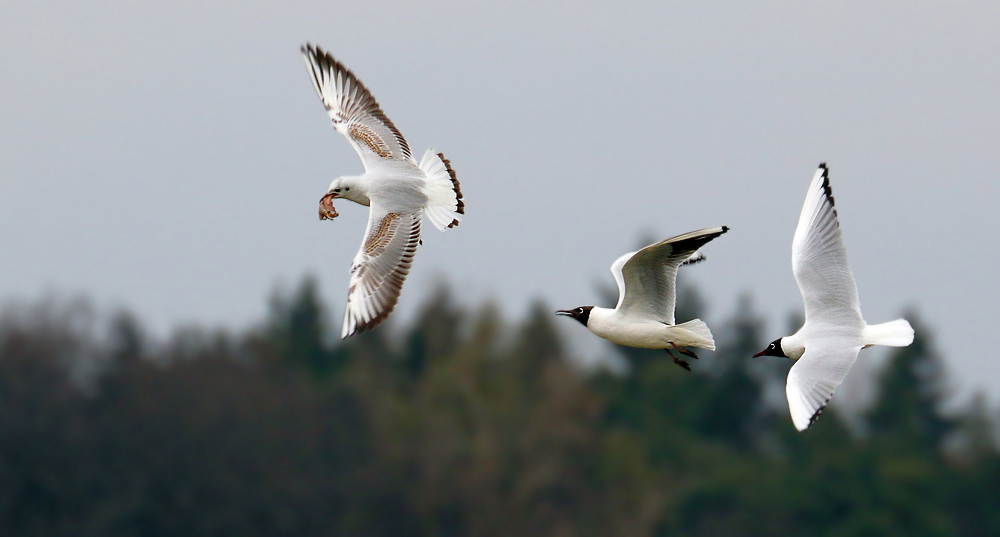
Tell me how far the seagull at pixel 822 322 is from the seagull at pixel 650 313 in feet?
2.03

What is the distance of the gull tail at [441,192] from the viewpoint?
994 centimetres

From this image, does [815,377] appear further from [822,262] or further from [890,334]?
[822,262]

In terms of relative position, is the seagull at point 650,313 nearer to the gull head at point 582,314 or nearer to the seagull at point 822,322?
the gull head at point 582,314

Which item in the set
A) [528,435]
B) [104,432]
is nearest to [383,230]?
[528,435]

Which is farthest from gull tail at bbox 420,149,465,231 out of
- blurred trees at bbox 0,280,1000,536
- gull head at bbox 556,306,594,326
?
blurred trees at bbox 0,280,1000,536

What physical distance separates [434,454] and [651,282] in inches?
1541

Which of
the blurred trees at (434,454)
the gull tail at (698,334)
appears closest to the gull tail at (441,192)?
the gull tail at (698,334)

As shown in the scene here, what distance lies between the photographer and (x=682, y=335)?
8172 mm

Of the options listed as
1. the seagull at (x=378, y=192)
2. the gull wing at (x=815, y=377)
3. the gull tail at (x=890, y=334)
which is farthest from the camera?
the seagull at (x=378, y=192)

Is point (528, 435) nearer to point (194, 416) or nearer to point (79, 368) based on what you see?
point (194, 416)

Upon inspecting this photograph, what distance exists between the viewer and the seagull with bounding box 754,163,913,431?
7.57 meters

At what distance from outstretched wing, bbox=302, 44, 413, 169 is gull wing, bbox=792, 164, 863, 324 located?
3.21 m

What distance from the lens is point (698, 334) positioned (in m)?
8.15

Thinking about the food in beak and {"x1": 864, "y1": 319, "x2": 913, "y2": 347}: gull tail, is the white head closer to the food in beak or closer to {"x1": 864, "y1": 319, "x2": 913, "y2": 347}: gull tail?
the food in beak
